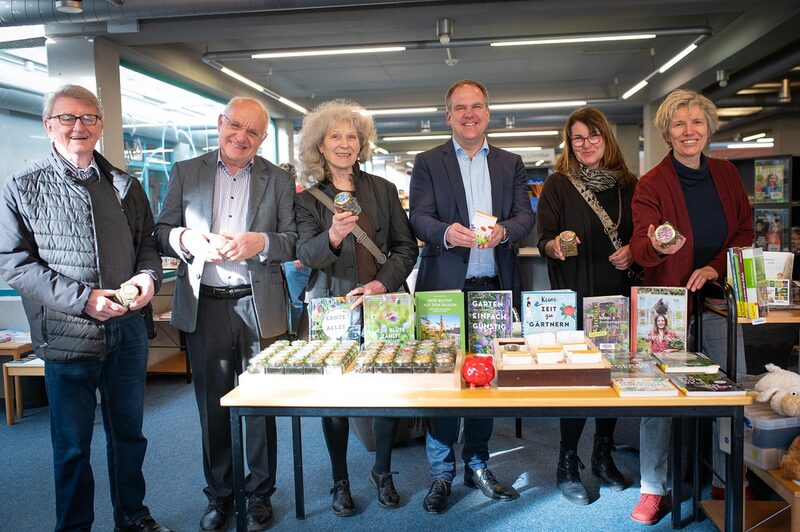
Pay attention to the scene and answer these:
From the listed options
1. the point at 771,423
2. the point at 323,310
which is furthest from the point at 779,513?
the point at 323,310

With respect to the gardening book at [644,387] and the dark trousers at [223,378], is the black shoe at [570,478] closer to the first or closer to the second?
the gardening book at [644,387]

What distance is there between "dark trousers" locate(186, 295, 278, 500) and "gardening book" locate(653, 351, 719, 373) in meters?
1.65

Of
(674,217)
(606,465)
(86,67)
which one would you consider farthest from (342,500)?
(86,67)

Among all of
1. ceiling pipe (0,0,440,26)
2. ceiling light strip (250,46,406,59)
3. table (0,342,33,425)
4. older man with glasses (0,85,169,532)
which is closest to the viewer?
older man with glasses (0,85,169,532)

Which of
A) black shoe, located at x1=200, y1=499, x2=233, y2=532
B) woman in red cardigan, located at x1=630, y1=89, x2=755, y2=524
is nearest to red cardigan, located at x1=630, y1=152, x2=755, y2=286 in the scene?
woman in red cardigan, located at x1=630, y1=89, x2=755, y2=524

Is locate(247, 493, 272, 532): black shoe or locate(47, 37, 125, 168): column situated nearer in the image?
locate(247, 493, 272, 532): black shoe

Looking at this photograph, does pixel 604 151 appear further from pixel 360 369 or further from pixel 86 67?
pixel 86 67

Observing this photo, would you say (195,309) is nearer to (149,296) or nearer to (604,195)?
(149,296)

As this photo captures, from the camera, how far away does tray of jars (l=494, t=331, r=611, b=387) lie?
2.07 m

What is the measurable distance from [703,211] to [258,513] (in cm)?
246

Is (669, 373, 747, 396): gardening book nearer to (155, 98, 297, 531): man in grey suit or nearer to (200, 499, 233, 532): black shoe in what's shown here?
(155, 98, 297, 531): man in grey suit

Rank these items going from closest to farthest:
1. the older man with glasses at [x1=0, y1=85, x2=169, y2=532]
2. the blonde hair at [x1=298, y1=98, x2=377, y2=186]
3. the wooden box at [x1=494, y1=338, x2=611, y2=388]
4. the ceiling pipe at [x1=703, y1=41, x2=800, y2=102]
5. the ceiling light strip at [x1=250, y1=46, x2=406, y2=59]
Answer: the wooden box at [x1=494, y1=338, x2=611, y2=388] < the older man with glasses at [x1=0, y1=85, x2=169, y2=532] < the blonde hair at [x1=298, y1=98, x2=377, y2=186] < the ceiling light strip at [x1=250, y1=46, x2=406, y2=59] < the ceiling pipe at [x1=703, y1=41, x2=800, y2=102]

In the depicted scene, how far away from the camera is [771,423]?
2.38 metres

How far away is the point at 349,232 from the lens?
8.52ft
